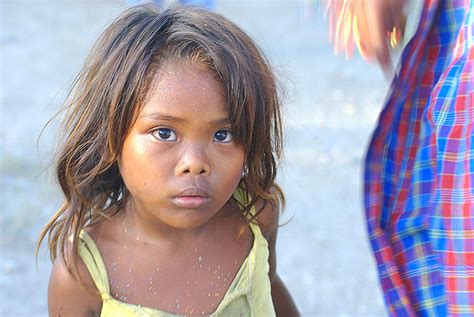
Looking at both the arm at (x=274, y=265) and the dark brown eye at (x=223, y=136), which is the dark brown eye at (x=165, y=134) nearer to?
the dark brown eye at (x=223, y=136)

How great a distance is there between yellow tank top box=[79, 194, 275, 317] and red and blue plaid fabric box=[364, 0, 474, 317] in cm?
25

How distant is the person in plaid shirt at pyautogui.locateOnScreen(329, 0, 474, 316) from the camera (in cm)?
179

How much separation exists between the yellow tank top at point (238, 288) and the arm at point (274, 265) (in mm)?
52

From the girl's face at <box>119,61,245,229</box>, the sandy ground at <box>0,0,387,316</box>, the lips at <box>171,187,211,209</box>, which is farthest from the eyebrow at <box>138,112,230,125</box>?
the sandy ground at <box>0,0,387,316</box>

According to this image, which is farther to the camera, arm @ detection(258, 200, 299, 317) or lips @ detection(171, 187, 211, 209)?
arm @ detection(258, 200, 299, 317)

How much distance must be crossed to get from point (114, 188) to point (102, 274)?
0.69 feet

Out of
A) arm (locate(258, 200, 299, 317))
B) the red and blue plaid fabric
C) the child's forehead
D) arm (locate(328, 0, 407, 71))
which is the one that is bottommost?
arm (locate(258, 200, 299, 317))

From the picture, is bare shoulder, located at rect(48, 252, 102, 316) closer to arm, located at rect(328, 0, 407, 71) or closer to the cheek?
the cheek

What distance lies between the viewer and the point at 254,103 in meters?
1.88

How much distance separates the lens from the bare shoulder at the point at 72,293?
1938mm

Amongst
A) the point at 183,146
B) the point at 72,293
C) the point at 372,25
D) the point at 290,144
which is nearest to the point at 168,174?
the point at 183,146

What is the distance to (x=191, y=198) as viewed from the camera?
70.9 inches

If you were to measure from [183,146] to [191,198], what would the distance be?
10 cm

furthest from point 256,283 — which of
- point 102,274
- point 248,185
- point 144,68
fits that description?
point 144,68
